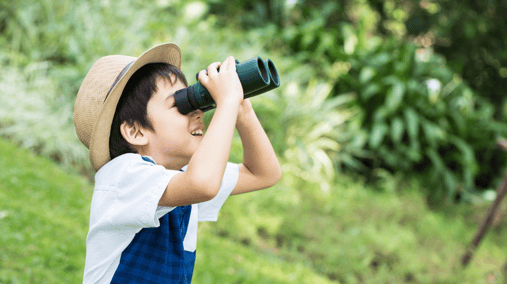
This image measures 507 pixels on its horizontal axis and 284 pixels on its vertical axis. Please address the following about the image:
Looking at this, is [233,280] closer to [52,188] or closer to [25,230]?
[25,230]

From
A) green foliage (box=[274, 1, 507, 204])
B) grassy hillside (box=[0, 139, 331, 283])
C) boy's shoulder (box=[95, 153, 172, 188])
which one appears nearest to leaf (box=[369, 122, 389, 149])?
green foliage (box=[274, 1, 507, 204])

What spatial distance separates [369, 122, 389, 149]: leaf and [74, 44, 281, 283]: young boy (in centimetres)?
456

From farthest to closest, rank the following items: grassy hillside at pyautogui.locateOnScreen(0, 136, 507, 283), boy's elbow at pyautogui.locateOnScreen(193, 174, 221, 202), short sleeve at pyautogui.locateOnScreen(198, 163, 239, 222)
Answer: grassy hillside at pyautogui.locateOnScreen(0, 136, 507, 283), short sleeve at pyautogui.locateOnScreen(198, 163, 239, 222), boy's elbow at pyautogui.locateOnScreen(193, 174, 221, 202)

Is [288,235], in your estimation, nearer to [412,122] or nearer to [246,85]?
[412,122]

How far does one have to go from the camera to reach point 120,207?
1.14 metres

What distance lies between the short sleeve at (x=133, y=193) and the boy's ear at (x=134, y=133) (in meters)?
0.05

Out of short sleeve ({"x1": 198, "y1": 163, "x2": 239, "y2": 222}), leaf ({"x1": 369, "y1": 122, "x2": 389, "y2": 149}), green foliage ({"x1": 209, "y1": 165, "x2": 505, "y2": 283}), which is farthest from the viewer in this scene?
leaf ({"x1": 369, "y1": 122, "x2": 389, "y2": 149})

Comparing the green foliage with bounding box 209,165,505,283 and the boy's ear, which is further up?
the boy's ear

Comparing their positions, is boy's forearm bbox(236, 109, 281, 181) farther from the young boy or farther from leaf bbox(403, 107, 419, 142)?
leaf bbox(403, 107, 419, 142)

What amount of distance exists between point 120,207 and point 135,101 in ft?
1.03

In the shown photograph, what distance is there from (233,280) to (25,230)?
1.29 metres

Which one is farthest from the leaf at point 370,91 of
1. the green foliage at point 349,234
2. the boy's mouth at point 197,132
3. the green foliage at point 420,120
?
the boy's mouth at point 197,132

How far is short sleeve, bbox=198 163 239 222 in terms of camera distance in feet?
4.79

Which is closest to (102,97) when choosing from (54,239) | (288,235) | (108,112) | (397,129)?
(108,112)
